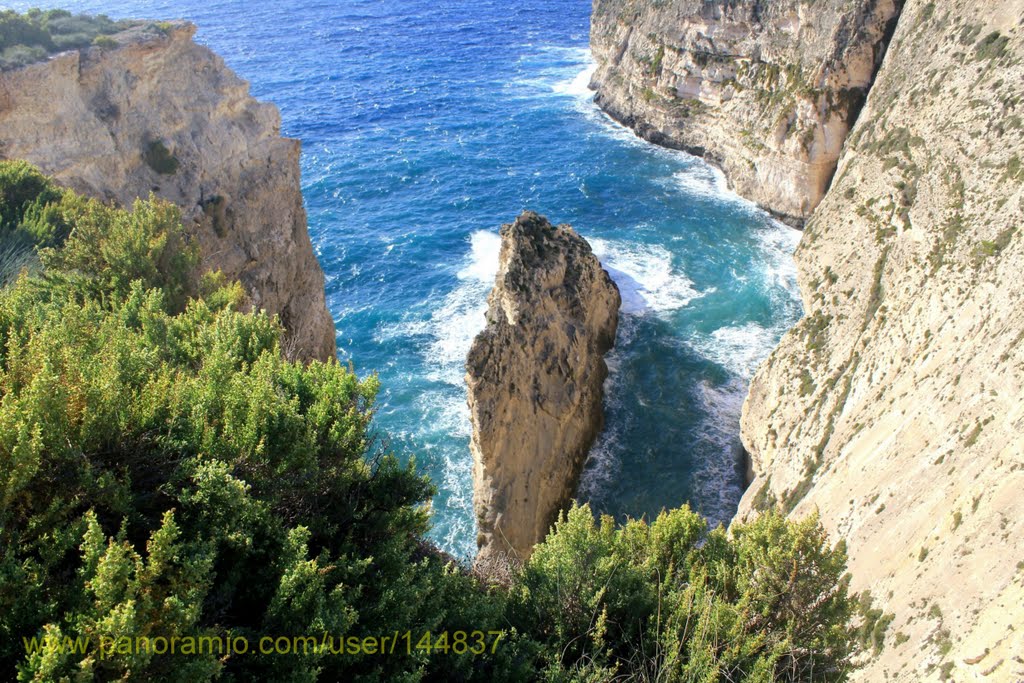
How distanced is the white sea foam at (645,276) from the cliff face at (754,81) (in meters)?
10.4

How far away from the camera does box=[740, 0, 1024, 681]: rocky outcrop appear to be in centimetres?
1622

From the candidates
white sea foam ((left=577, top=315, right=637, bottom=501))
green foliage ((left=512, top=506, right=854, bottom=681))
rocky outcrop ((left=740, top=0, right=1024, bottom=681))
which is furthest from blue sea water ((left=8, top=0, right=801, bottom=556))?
green foliage ((left=512, top=506, right=854, bottom=681))

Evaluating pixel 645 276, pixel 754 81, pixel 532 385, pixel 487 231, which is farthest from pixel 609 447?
→ pixel 754 81

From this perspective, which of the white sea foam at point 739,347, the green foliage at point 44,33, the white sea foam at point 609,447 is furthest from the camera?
the white sea foam at point 739,347

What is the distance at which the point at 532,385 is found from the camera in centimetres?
3100

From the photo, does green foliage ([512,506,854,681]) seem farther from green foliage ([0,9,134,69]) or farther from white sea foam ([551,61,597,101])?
white sea foam ([551,61,597,101])

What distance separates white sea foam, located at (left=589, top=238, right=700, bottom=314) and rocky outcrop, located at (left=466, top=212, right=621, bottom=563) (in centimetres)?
818

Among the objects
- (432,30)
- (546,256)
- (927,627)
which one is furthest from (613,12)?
(927,627)

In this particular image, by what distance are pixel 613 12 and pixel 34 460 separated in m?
78.6

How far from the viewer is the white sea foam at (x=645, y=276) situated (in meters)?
45.7

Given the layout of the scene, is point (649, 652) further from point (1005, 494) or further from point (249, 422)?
point (1005, 494)

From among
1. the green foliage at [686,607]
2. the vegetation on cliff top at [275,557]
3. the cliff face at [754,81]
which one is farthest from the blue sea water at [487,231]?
the vegetation on cliff top at [275,557]

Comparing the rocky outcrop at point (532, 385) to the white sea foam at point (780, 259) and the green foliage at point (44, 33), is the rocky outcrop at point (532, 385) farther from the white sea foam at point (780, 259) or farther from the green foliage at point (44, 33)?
the green foliage at point (44, 33)

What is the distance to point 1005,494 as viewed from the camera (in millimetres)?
16594
